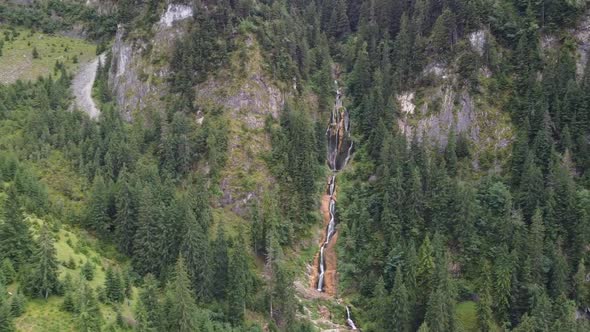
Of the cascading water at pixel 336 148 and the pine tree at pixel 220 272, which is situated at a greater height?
the cascading water at pixel 336 148

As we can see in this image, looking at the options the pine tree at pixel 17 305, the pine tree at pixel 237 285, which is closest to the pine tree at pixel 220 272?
the pine tree at pixel 237 285

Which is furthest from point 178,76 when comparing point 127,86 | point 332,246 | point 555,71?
point 555,71

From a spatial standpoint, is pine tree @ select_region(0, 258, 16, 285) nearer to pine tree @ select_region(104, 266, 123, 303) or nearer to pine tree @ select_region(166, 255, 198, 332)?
pine tree @ select_region(104, 266, 123, 303)

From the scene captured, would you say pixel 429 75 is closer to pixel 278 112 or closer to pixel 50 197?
pixel 278 112

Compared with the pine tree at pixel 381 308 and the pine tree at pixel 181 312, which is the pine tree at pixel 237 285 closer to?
the pine tree at pixel 181 312

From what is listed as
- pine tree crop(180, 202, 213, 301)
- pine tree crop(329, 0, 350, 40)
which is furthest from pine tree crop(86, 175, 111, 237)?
pine tree crop(329, 0, 350, 40)

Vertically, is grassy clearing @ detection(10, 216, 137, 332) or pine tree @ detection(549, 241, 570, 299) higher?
pine tree @ detection(549, 241, 570, 299)
